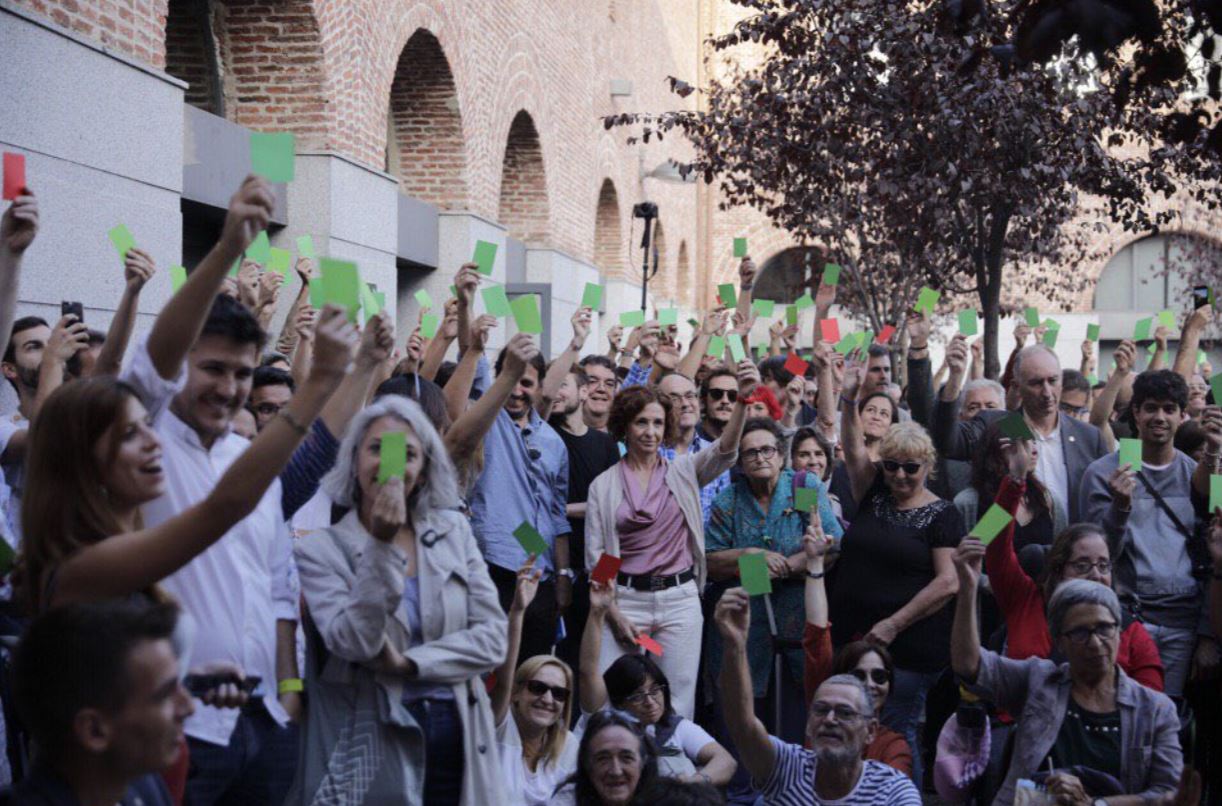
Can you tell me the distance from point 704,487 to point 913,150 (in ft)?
18.7

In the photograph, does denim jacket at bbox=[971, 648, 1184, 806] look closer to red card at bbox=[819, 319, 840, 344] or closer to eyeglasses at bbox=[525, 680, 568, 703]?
eyeglasses at bbox=[525, 680, 568, 703]

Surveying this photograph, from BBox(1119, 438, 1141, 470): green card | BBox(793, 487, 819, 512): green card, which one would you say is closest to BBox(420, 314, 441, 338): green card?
BBox(793, 487, 819, 512): green card

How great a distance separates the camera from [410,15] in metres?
11.9

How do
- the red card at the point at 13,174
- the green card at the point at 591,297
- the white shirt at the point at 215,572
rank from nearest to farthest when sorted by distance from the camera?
1. the white shirt at the point at 215,572
2. the red card at the point at 13,174
3. the green card at the point at 591,297

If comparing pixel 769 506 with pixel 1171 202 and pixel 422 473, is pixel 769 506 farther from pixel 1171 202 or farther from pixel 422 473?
pixel 1171 202

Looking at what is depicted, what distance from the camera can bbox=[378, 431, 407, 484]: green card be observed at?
131 inches

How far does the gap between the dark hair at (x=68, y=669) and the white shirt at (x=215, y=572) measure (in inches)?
25.0

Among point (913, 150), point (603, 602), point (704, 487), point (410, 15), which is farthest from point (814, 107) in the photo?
point (603, 602)

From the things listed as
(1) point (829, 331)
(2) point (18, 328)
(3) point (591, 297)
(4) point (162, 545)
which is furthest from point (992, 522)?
(3) point (591, 297)

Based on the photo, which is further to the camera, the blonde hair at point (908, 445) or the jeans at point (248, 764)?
the blonde hair at point (908, 445)

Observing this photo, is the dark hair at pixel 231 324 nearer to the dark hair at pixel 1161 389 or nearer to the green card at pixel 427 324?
the green card at pixel 427 324

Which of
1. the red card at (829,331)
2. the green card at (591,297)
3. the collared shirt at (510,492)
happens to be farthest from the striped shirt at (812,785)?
the green card at (591,297)

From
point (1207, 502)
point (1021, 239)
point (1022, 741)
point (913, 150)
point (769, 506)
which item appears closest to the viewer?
point (1022, 741)

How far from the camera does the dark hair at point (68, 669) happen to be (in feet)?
7.50
